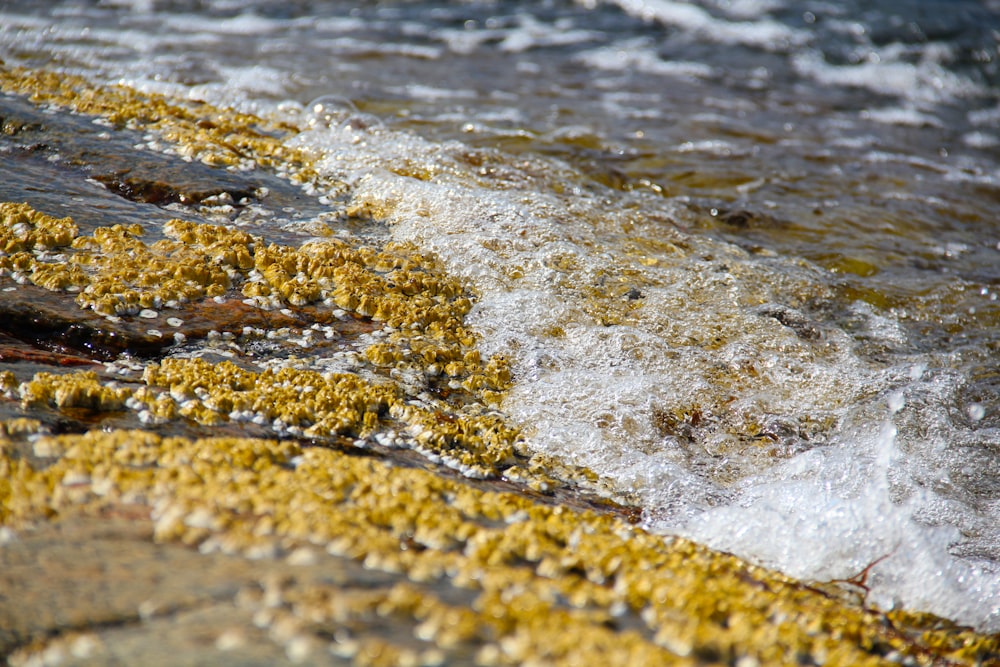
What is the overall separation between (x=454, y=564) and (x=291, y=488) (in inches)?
30.7

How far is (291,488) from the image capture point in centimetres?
306

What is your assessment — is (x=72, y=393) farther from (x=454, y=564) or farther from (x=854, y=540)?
(x=854, y=540)

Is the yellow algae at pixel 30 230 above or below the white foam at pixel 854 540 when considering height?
above

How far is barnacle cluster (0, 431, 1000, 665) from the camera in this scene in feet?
8.10

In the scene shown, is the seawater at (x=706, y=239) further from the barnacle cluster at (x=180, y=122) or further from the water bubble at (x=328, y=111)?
the barnacle cluster at (x=180, y=122)

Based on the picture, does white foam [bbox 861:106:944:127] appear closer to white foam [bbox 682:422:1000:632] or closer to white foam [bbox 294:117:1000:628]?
white foam [bbox 294:117:1000:628]

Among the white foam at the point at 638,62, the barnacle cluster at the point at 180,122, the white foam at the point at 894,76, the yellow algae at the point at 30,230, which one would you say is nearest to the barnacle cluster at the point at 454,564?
the yellow algae at the point at 30,230

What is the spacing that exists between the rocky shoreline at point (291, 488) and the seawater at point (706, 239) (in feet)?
1.36

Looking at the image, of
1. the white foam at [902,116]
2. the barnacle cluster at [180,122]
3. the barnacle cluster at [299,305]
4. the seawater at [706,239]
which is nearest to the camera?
the barnacle cluster at [299,305]

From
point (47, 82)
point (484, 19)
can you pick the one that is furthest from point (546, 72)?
point (47, 82)

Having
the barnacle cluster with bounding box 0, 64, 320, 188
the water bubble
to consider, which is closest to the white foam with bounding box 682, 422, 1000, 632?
the barnacle cluster with bounding box 0, 64, 320, 188

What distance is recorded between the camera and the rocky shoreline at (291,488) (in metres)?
2.46

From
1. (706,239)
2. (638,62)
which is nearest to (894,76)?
(638,62)

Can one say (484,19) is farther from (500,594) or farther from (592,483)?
(500,594)
